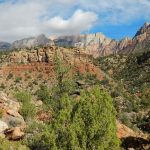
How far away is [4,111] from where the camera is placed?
49219mm

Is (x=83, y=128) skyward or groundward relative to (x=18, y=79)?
skyward

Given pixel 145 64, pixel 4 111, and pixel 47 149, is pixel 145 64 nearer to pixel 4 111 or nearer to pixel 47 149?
pixel 4 111

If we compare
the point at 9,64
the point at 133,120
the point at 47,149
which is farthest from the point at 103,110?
the point at 9,64

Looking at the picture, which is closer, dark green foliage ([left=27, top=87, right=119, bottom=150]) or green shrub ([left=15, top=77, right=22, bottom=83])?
dark green foliage ([left=27, top=87, right=119, bottom=150])

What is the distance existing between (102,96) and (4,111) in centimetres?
1826

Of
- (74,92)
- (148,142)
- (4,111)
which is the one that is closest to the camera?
(148,142)

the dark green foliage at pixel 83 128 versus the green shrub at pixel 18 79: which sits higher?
the dark green foliage at pixel 83 128

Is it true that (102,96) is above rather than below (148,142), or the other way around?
above

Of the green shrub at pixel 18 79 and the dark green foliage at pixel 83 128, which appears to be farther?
the green shrub at pixel 18 79

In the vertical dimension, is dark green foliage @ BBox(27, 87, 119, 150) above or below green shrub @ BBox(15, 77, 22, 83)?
above

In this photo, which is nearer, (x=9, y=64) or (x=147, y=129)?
(x=147, y=129)

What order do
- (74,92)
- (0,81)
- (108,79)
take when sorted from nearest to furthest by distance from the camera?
(74,92) → (0,81) → (108,79)

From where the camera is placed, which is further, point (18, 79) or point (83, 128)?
point (18, 79)

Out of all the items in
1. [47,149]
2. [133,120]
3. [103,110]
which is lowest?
[133,120]
